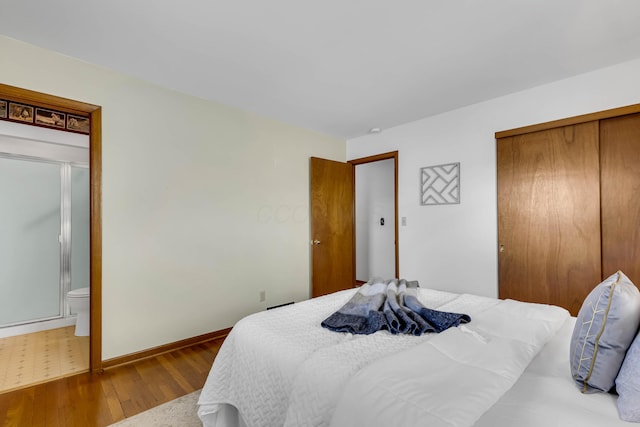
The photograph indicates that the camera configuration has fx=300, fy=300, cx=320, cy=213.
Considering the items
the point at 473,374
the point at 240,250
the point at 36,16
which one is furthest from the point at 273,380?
the point at 36,16

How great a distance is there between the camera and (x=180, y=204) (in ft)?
9.37

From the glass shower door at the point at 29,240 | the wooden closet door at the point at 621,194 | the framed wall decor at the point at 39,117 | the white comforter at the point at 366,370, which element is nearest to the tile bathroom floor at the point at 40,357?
the glass shower door at the point at 29,240

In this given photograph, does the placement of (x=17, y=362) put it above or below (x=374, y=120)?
below

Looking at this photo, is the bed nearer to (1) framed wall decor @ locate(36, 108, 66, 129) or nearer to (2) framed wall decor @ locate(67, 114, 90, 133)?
(1) framed wall decor @ locate(36, 108, 66, 129)

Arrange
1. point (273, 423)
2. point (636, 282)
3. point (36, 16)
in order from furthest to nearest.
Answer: point (636, 282), point (36, 16), point (273, 423)

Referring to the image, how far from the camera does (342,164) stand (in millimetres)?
4355

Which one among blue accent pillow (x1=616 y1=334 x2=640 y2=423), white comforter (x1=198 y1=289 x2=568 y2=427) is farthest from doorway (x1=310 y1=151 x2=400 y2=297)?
blue accent pillow (x1=616 y1=334 x2=640 y2=423)

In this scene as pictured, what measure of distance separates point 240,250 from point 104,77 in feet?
6.41

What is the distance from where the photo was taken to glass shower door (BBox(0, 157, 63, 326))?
3.24 m

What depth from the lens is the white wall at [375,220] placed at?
497 cm

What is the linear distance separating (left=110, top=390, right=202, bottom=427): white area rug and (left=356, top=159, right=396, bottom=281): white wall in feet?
12.0

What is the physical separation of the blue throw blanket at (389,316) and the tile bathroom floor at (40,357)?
89.1 inches

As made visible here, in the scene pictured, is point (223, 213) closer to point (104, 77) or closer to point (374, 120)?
point (104, 77)

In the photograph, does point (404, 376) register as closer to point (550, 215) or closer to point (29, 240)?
point (550, 215)
